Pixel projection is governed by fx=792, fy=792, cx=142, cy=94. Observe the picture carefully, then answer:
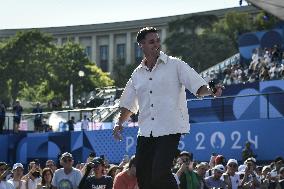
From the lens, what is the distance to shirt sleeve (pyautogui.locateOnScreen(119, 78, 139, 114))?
8039 millimetres

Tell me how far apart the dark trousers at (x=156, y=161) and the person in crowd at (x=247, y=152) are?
1555 cm

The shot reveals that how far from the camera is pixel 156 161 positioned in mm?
7527

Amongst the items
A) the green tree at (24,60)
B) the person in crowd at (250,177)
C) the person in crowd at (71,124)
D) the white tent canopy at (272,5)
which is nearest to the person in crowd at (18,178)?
the person in crowd at (250,177)

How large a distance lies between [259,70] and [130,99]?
26.7m

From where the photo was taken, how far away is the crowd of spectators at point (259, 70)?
1260 inches

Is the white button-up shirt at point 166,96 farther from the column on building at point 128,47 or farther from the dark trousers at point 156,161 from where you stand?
the column on building at point 128,47

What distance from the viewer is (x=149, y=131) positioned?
770 centimetres

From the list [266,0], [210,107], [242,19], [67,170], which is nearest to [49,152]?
[210,107]

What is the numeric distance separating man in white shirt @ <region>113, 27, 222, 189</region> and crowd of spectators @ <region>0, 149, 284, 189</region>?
350 centimetres

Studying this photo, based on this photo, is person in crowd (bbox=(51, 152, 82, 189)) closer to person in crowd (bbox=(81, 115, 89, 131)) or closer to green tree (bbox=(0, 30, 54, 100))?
person in crowd (bbox=(81, 115, 89, 131))

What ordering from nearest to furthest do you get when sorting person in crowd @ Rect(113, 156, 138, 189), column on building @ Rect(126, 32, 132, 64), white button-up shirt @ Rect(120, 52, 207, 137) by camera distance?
white button-up shirt @ Rect(120, 52, 207, 137), person in crowd @ Rect(113, 156, 138, 189), column on building @ Rect(126, 32, 132, 64)

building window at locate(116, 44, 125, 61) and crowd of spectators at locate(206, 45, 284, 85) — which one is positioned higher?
building window at locate(116, 44, 125, 61)

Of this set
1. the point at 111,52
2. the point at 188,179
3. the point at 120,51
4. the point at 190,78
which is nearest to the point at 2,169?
the point at 188,179

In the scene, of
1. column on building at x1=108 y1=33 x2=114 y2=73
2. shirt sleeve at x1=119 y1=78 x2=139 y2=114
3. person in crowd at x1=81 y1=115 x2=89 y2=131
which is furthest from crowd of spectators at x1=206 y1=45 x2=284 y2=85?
column on building at x1=108 y1=33 x2=114 y2=73
